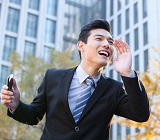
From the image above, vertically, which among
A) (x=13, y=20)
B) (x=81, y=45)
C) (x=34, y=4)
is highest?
(x=34, y=4)

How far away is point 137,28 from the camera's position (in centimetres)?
3650

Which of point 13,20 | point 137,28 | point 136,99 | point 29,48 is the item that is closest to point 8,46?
point 29,48

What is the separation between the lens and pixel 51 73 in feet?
8.56

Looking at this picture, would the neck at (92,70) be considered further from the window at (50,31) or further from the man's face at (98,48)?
the window at (50,31)

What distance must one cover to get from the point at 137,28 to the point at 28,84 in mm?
22838

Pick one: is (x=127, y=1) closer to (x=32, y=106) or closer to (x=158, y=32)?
(x=158, y=32)

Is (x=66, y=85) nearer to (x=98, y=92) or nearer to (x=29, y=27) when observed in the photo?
(x=98, y=92)

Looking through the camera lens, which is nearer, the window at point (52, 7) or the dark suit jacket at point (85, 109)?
the dark suit jacket at point (85, 109)

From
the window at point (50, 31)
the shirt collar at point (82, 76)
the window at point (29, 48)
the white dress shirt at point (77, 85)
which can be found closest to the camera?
the white dress shirt at point (77, 85)

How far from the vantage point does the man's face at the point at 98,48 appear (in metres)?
2.48

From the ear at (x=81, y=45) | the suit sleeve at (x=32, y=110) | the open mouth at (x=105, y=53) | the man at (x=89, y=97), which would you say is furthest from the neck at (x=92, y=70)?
the suit sleeve at (x=32, y=110)

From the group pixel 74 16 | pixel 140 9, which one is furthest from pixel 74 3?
pixel 140 9

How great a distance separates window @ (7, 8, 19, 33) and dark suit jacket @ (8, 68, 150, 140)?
32.9 m

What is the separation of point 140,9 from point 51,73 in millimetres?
34773
